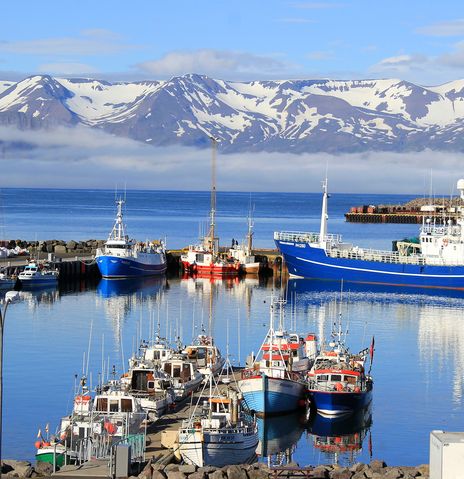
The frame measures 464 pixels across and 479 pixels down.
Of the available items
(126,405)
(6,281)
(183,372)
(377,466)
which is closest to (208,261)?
(6,281)

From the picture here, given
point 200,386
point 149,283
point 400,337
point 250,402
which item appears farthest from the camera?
point 149,283

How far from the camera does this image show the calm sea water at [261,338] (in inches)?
1453

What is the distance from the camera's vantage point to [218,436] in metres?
31.0

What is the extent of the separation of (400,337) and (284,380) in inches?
859

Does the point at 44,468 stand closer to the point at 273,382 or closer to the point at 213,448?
the point at 213,448

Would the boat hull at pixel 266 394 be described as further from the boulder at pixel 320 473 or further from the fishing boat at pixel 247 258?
the fishing boat at pixel 247 258

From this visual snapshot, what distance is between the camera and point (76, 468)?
91.0 ft

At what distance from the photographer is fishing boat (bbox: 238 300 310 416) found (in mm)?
37562

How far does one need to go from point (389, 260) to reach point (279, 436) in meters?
54.0

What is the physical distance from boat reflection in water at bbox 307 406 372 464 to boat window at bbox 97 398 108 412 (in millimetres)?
6143

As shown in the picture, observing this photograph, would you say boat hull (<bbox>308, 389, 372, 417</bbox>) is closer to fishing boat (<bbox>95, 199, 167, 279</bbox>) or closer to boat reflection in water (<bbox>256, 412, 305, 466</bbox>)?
boat reflection in water (<bbox>256, 412, 305, 466</bbox>)

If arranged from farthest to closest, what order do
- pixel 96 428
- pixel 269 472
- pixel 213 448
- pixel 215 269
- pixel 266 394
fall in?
1. pixel 215 269
2. pixel 266 394
3. pixel 96 428
4. pixel 213 448
5. pixel 269 472

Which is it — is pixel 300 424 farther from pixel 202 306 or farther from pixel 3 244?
pixel 3 244

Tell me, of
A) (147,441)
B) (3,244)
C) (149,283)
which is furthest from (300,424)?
(3,244)
